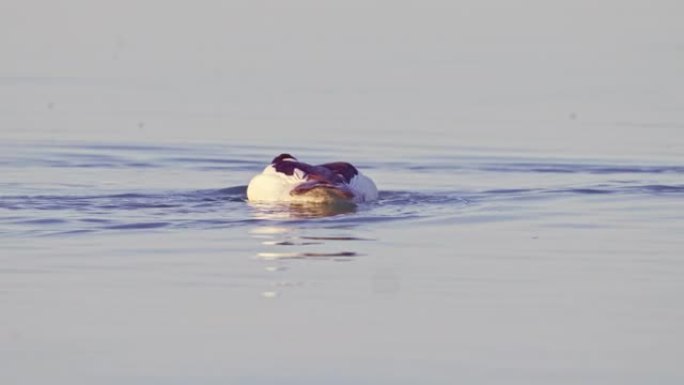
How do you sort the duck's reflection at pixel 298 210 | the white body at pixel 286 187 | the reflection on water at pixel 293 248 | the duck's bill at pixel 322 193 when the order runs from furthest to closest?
the white body at pixel 286 187, the duck's bill at pixel 322 193, the duck's reflection at pixel 298 210, the reflection on water at pixel 293 248

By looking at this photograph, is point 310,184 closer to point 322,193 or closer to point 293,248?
point 322,193

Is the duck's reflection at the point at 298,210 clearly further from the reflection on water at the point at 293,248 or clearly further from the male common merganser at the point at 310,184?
the reflection on water at the point at 293,248

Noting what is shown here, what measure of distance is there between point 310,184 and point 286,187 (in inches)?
11.0

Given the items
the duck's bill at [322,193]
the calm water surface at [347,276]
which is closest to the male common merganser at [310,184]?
the duck's bill at [322,193]

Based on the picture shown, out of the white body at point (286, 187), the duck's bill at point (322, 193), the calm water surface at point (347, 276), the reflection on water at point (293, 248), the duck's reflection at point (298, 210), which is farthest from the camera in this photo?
the white body at point (286, 187)

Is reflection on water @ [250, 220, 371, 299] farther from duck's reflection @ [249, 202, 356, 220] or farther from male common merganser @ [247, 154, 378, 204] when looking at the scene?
male common merganser @ [247, 154, 378, 204]

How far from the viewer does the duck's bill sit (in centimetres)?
1683

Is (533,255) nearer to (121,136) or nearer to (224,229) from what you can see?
(224,229)

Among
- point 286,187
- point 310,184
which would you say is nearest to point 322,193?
point 310,184

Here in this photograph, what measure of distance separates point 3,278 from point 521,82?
16.6 metres

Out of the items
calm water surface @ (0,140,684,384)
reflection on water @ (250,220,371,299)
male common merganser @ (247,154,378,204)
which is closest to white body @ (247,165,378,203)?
male common merganser @ (247,154,378,204)

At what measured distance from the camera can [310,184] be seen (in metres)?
17.0

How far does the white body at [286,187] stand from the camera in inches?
672

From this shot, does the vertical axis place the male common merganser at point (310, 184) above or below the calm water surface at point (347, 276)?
above
